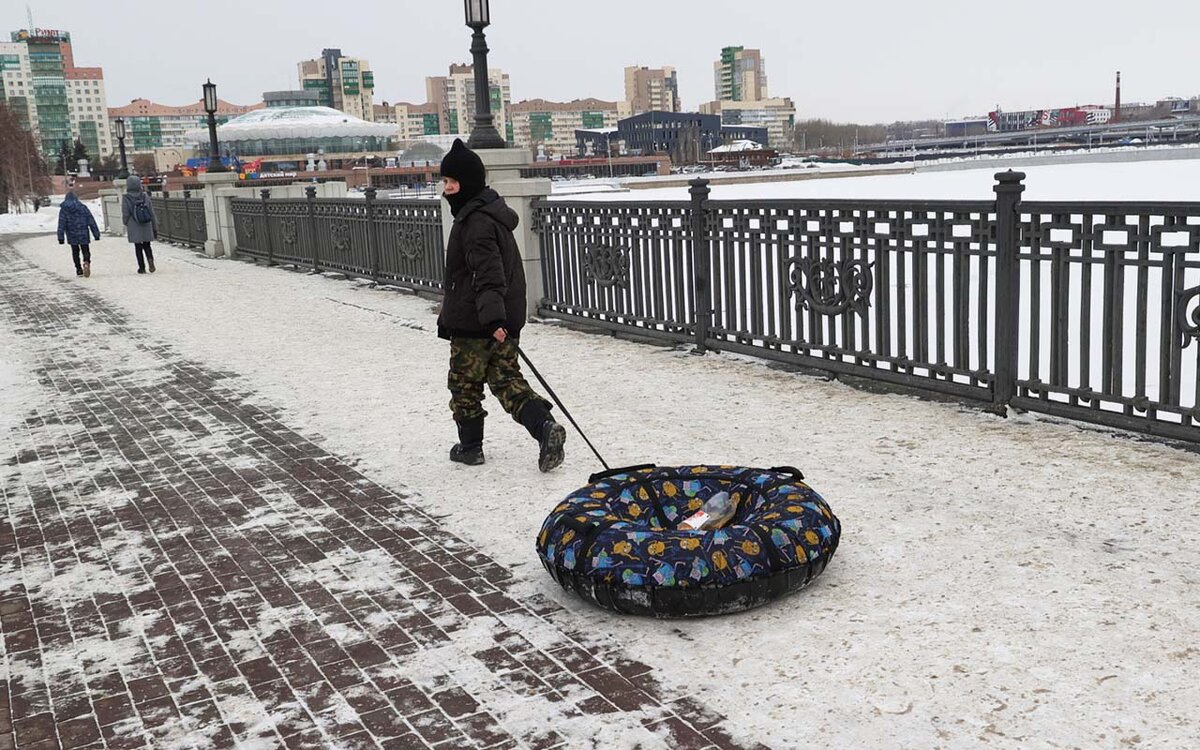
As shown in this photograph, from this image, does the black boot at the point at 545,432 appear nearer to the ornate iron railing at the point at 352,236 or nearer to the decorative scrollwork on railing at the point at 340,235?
the ornate iron railing at the point at 352,236

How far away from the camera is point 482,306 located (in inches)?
250

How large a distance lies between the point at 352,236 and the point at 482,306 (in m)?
12.5

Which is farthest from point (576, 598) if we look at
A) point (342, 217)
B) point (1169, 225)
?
point (342, 217)

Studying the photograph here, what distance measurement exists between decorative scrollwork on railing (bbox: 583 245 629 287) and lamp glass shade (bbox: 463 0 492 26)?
3.37 metres

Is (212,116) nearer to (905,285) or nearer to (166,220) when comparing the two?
(166,220)

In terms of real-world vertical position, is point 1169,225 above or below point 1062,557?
above

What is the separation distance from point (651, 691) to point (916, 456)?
10.8 feet

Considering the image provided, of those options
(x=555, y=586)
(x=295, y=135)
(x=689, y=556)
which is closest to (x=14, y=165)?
(x=295, y=135)

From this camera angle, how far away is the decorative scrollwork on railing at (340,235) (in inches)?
729

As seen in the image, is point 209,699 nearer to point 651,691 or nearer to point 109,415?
point 651,691

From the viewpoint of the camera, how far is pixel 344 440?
7.74m

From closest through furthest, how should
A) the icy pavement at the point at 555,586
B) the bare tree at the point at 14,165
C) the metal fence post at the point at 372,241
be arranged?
the icy pavement at the point at 555,586 < the metal fence post at the point at 372,241 < the bare tree at the point at 14,165

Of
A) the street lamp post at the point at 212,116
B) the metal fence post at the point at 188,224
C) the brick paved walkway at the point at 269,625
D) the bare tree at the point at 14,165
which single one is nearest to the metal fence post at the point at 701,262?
the brick paved walkway at the point at 269,625

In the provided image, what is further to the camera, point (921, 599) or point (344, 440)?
point (344, 440)
